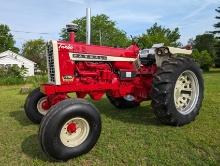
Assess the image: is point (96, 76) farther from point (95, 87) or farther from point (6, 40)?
point (6, 40)

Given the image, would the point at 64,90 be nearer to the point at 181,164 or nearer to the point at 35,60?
the point at 181,164

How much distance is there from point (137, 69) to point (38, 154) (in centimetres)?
309

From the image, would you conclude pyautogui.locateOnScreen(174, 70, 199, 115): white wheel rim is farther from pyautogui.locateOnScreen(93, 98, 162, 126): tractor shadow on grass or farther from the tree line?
the tree line

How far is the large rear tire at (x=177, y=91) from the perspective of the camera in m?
6.19

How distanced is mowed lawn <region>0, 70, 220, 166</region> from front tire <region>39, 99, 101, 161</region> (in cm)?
16

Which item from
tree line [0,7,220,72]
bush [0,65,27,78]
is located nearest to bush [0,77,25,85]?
bush [0,65,27,78]

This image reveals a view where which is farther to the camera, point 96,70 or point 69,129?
point 96,70

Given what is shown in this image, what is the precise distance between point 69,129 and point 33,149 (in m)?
0.80

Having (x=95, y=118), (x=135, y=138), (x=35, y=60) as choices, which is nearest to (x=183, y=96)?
(x=135, y=138)

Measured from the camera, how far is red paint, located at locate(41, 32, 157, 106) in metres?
6.03

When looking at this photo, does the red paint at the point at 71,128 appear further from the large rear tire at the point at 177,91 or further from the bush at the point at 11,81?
the bush at the point at 11,81

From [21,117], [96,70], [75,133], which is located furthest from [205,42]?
[75,133]

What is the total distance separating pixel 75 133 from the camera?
5.18 meters

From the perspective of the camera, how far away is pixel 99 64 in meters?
6.63
